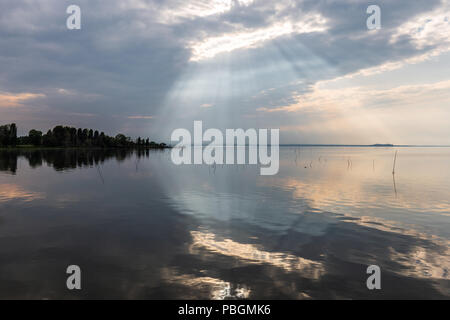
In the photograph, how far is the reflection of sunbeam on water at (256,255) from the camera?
40.5 ft

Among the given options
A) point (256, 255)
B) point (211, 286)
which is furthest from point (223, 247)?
point (211, 286)

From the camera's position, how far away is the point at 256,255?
14.1 metres

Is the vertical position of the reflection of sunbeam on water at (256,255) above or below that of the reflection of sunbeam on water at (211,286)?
below

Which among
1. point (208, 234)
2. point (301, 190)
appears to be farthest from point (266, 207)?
point (301, 190)

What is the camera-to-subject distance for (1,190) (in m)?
33.4

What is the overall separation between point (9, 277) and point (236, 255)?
1051 centimetres

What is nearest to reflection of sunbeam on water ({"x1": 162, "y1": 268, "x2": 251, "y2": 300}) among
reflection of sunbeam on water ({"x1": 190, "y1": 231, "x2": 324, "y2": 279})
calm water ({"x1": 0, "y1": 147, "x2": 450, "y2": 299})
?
calm water ({"x1": 0, "y1": 147, "x2": 450, "y2": 299})

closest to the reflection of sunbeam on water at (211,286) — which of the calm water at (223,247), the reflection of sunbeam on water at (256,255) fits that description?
the calm water at (223,247)

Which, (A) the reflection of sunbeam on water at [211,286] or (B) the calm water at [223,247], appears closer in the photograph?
(A) the reflection of sunbeam on water at [211,286]

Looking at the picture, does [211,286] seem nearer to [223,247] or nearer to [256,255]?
[256,255]

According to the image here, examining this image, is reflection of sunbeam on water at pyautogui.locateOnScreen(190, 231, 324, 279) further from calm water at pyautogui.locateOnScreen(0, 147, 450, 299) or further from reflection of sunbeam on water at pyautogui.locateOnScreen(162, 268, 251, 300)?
reflection of sunbeam on water at pyautogui.locateOnScreen(162, 268, 251, 300)

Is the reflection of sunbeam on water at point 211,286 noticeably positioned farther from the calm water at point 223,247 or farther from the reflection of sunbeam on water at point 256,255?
the reflection of sunbeam on water at point 256,255

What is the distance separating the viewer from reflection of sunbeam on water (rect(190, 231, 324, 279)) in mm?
12344

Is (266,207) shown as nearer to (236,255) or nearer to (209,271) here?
(236,255)
